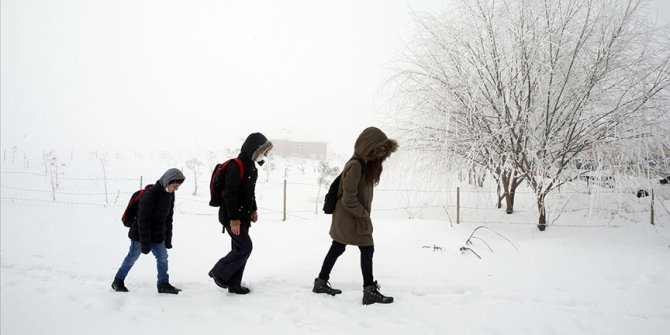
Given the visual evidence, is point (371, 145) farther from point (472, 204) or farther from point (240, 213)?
point (472, 204)

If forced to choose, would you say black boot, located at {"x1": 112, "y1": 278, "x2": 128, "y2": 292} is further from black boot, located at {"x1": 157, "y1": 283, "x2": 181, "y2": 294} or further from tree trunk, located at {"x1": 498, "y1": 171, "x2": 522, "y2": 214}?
tree trunk, located at {"x1": 498, "y1": 171, "x2": 522, "y2": 214}

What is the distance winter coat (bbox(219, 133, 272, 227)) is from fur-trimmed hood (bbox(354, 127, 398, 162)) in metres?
0.87

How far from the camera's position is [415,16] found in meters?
6.42

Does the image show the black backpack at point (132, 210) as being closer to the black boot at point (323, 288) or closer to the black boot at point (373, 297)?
the black boot at point (323, 288)

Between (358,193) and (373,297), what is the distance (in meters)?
0.93

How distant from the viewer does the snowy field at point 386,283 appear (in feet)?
8.39

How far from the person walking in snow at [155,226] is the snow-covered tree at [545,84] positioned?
13.3 feet

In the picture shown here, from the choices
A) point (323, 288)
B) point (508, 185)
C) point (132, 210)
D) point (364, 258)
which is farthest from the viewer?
point (508, 185)

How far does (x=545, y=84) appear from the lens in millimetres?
→ 5348

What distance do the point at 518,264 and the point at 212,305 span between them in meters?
3.46

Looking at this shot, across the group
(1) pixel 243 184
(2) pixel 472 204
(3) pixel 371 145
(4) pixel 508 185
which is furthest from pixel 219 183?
(2) pixel 472 204

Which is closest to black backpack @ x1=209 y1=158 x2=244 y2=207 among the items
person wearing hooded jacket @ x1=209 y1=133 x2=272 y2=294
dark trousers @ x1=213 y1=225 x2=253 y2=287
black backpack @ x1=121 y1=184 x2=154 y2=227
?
person wearing hooded jacket @ x1=209 y1=133 x2=272 y2=294

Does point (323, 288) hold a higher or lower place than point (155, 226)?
lower

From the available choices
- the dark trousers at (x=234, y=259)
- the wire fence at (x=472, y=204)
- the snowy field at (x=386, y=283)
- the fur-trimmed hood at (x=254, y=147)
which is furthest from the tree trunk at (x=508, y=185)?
the dark trousers at (x=234, y=259)
